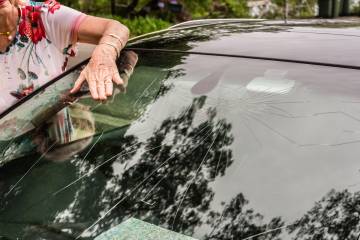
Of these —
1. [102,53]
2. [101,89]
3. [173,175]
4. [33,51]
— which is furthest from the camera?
[33,51]

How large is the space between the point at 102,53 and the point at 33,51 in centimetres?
41

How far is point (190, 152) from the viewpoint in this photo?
1.60m

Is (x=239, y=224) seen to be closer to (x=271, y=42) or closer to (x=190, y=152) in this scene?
(x=190, y=152)

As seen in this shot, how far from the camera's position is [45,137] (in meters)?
1.87

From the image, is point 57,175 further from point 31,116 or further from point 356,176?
point 356,176

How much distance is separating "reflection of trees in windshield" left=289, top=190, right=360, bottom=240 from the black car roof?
0.46m

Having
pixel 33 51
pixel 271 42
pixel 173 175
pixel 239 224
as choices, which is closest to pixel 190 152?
pixel 173 175

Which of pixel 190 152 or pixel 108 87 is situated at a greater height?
pixel 108 87

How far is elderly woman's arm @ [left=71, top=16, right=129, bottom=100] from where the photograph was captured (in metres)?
1.81

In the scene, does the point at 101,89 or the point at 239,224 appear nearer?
the point at 239,224

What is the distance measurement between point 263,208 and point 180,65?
0.68m

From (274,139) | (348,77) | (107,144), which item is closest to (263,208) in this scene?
(274,139)

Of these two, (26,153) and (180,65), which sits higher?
(180,65)

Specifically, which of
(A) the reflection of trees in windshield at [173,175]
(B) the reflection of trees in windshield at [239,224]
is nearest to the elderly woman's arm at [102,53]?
(A) the reflection of trees in windshield at [173,175]
